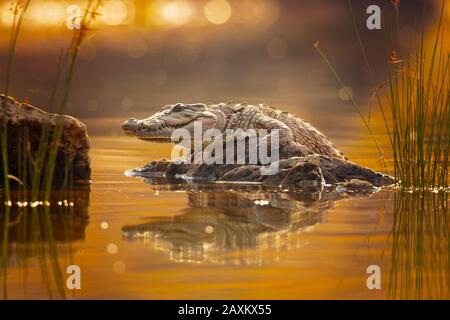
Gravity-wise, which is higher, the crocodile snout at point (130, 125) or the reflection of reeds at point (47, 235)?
the crocodile snout at point (130, 125)

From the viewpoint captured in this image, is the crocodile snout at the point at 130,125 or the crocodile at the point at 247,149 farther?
the crocodile snout at the point at 130,125

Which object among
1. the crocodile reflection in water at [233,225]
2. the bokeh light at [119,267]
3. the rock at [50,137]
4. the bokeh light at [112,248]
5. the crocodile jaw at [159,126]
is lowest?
the bokeh light at [119,267]

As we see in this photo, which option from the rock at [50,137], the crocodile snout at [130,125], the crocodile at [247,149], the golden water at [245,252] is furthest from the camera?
the crocodile snout at [130,125]

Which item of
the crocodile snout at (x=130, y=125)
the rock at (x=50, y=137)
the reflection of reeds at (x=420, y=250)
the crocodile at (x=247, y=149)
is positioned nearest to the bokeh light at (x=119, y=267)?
the reflection of reeds at (x=420, y=250)

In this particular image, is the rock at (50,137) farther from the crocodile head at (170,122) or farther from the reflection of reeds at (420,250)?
the reflection of reeds at (420,250)

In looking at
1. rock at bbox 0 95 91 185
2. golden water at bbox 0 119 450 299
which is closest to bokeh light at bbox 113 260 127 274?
golden water at bbox 0 119 450 299

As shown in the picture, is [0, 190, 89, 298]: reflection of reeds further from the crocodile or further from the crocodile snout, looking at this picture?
the crocodile snout

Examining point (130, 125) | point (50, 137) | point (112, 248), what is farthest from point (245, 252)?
point (130, 125)

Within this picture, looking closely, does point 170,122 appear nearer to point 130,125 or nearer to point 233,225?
point 130,125

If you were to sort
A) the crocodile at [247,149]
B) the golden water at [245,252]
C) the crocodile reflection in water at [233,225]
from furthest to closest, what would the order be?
the crocodile at [247,149], the crocodile reflection in water at [233,225], the golden water at [245,252]
